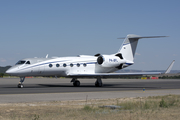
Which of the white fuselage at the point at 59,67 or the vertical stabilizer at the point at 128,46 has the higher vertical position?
the vertical stabilizer at the point at 128,46

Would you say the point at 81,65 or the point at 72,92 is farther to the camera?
the point at 81,65

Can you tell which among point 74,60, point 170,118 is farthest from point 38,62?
point 170,118

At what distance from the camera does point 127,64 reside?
3403cm

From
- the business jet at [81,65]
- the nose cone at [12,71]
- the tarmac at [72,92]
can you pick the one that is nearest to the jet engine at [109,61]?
the business jet at [81,65]

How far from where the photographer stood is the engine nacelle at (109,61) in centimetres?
3200

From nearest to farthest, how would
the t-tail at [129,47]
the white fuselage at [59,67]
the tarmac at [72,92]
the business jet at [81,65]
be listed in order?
the tarmac at [72,92] → the white fuselage at [59,67] → the business jet at [81,65] → the t-tail at [129,47]

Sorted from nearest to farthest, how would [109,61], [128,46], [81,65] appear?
1. [81,65]
2. [109,61]
3. [128,46]

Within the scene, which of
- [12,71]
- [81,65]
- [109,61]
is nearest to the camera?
[12,71]

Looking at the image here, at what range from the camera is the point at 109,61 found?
105 feet

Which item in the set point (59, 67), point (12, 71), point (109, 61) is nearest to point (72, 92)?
point (12, 71)

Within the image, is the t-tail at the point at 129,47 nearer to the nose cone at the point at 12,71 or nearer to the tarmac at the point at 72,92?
the tarmac at the point at 72,92

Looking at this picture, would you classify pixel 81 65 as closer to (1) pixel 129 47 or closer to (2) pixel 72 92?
(1) pixel 129 47

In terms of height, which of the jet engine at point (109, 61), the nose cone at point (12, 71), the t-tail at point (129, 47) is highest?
the t-tail at point (129, 47)

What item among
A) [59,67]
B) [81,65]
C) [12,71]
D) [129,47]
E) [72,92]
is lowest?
[72,92]
